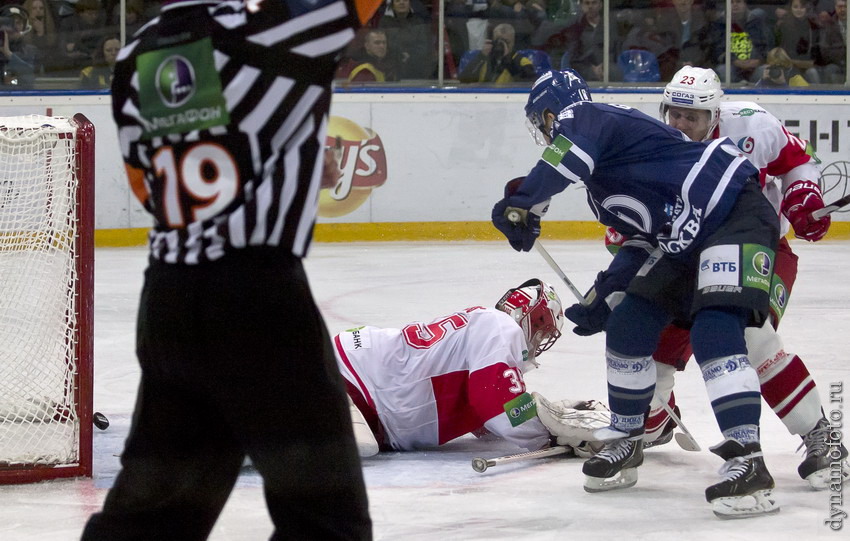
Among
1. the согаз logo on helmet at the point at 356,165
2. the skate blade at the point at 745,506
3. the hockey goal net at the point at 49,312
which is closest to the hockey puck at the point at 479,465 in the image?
the skate blade at the point at 745,506

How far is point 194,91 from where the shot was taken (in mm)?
1451

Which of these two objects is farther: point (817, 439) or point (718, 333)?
point (817, 439)

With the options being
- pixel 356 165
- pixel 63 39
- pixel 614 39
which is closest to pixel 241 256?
pixel 356 165

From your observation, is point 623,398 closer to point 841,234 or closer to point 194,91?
point 194,91

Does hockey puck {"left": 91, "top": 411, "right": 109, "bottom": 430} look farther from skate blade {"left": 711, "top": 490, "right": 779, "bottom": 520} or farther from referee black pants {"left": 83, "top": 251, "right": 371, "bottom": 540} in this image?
referee black pants {"left": 83, "top": 251, "right": 371, "bottom": 540}

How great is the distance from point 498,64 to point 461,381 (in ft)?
19.0

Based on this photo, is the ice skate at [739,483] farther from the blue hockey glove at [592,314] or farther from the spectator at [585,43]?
the spectator at [585,43]

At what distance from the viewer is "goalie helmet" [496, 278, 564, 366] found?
323 centimetres

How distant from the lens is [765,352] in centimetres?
290

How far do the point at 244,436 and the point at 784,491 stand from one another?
174 centimetres

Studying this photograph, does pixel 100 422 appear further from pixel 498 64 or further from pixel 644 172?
pixel 498 64

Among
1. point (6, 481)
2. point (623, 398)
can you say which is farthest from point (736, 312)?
point (6, 481)

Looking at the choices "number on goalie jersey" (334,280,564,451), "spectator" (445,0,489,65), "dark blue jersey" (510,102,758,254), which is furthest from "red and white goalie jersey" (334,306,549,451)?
"spectator" (445,0,489,65)

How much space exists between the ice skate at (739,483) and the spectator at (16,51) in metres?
6.81
